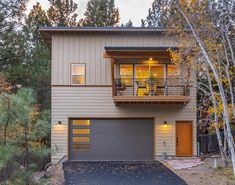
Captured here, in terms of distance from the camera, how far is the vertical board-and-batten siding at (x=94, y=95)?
59.9ft

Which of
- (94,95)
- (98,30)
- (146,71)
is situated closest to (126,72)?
(146,71)

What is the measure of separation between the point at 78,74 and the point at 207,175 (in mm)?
8821

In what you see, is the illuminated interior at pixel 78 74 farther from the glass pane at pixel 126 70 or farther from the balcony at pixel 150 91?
the glass pane at pixel 126 70

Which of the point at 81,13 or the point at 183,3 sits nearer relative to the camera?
the point at 183,3

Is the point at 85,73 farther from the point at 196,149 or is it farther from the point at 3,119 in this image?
the point at 3,119

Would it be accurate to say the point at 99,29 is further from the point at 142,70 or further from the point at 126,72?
the point at 142,70

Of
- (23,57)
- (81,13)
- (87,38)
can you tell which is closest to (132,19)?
(81,13)

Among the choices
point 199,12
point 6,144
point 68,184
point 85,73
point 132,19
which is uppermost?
point 132,19

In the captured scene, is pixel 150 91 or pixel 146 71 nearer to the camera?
pixel 150 91

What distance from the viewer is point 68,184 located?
455 inches

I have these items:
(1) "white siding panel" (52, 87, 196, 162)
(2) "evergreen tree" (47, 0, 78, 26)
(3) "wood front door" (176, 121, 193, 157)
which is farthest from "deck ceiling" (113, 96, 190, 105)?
(2) "evergreen tree" (47, 0, 78, 26)

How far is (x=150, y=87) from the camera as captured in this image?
57.3ft

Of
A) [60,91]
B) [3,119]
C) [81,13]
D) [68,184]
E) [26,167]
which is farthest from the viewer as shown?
[81,13]

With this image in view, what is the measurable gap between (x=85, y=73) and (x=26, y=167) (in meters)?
11.1
